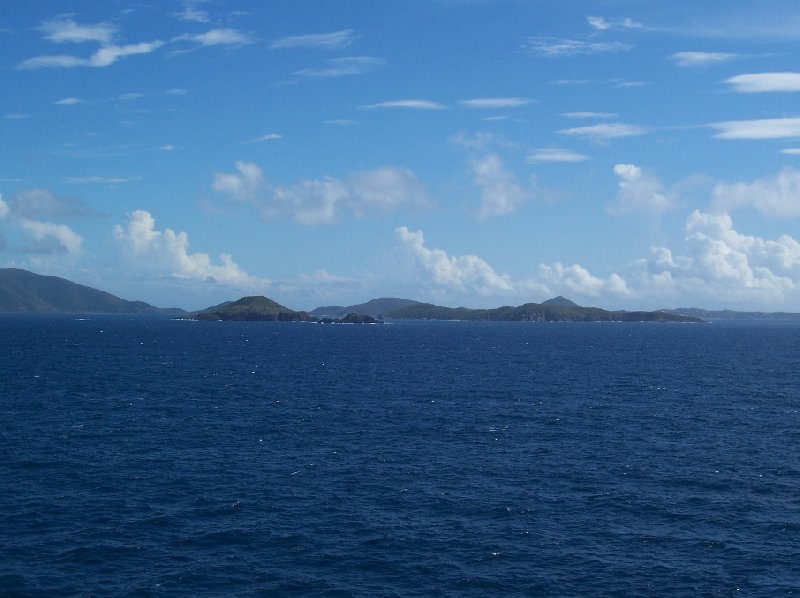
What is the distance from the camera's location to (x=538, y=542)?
53.3 metres

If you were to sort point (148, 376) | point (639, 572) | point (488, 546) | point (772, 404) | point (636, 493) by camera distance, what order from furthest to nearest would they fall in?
1. point (148, 376)
2. point (772, 404)
3. point (636, 493)
4. point (488, 546)
5. point (639, 572)

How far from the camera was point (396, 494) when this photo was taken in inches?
2505

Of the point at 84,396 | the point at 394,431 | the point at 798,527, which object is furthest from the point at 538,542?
the point at 84,396

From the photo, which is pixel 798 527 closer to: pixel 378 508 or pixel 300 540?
pixel 378 508

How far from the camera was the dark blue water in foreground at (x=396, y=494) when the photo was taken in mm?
47500

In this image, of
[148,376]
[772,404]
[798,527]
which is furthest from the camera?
[148,376]

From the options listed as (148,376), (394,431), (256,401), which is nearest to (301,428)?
(394,431)

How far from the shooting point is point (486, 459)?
76.5m

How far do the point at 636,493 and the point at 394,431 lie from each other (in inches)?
1322

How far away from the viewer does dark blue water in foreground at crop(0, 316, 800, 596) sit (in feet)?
156

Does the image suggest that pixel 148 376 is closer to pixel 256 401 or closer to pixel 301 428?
pixel 256 401

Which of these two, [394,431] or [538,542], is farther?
[394,431]

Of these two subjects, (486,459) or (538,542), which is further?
(486,459)

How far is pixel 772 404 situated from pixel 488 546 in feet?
262
